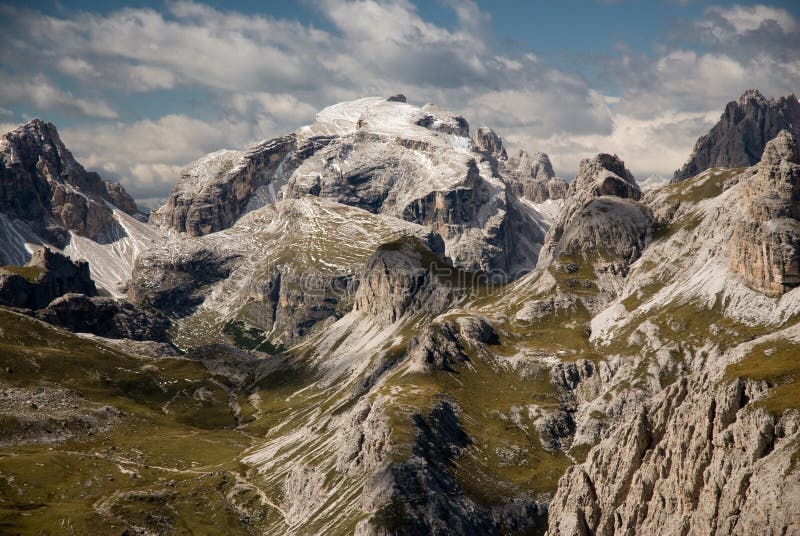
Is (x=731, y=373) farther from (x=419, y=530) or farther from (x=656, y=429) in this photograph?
(x=419, y=530)

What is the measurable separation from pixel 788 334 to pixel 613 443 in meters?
50.9

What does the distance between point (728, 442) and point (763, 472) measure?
37.7ft

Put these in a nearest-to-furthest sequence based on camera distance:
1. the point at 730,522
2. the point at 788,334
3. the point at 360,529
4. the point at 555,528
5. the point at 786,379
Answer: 1. the point at 730,522
2. the point at 786,379
3. the point at 555,528
4. the point at 788,334
5. the point at 360,529

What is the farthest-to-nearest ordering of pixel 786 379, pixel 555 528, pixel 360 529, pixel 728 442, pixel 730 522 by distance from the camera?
pixel 360 529 < pixel 555 528 < pixel 786 379 < pixel 728 442 < pixel 730 522

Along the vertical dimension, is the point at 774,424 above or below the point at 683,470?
above

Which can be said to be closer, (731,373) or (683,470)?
(683,470)

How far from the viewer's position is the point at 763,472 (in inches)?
4707

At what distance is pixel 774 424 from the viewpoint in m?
126

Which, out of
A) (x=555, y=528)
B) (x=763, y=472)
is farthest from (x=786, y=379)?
(x=555, y=528)

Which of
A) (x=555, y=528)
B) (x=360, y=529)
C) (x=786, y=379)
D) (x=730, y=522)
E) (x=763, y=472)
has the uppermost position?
(x=786, y=379)

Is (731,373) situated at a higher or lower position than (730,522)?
higher

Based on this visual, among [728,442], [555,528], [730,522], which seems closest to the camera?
[730,522]

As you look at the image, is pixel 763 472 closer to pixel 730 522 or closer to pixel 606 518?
pixel 730 522

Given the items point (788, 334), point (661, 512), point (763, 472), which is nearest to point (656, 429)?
point (661, 512)
